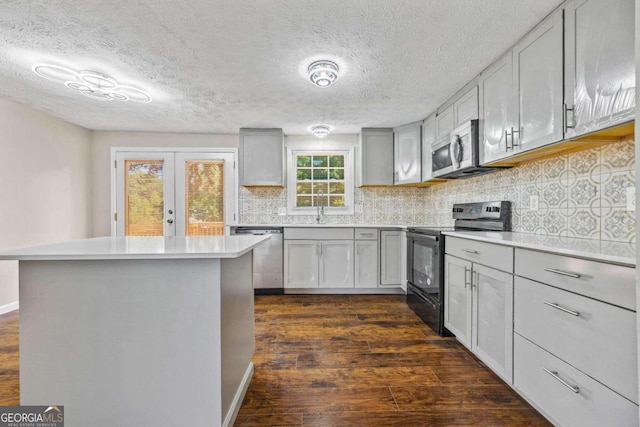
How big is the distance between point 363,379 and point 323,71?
221cm

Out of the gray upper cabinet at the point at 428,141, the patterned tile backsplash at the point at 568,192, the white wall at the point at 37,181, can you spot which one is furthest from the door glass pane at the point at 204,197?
the patterned tile backsplash at the point at 568,192

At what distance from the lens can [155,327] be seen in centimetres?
131

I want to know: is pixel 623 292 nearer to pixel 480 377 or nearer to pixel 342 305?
pixel 480 377

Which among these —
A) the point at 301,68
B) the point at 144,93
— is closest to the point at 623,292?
the point at 301,68

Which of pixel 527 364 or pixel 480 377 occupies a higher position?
pixel 527 364

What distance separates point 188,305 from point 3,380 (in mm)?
1641

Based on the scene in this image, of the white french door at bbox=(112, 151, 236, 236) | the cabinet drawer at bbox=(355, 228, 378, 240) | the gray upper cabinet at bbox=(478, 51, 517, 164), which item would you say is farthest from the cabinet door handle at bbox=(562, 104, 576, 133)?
the white french door at bbox=(112, 151, 236, 236)

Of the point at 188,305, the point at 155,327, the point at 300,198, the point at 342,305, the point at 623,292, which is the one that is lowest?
the point at 342,305

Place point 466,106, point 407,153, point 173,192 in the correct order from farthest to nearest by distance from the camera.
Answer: point 173,192
point 407,153
point 466,106

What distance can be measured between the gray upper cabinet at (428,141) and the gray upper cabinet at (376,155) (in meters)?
0.51

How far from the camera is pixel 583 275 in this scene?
124cm

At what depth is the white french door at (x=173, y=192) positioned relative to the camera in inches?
167

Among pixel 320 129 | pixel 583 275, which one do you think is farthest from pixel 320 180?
pixel 583 275

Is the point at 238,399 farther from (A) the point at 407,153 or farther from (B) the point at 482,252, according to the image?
(A) the point at 407,153
